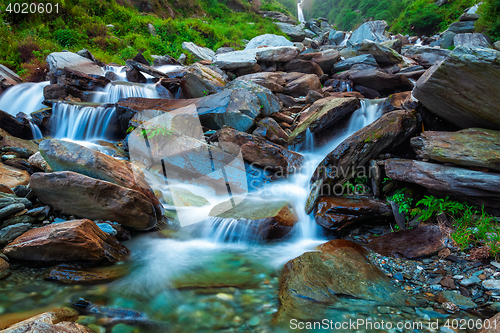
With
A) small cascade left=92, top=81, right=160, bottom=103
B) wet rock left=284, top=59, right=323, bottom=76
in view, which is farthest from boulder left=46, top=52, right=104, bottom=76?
wet rock left=284, top=59, right=323, bottom=76

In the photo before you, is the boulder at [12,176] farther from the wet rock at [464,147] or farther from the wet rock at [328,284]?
the wet rock at [464,147]

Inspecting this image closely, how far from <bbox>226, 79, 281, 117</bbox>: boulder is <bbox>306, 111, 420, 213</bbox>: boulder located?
4105mm

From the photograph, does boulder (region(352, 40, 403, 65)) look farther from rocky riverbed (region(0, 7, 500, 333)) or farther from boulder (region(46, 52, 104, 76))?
boulder (region(46, 52, 104, 76))

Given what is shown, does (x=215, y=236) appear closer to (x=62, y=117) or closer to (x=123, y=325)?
(x=123, y=325)

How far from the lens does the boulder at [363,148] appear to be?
5.31 m

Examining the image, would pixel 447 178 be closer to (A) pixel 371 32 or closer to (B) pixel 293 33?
(A) pixel 371 32

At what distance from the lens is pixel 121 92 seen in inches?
396

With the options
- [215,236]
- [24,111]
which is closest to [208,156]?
[215,236]

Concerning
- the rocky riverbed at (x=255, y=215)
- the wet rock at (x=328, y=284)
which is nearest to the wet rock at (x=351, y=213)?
the rocky riverbed at (x=255, y=215)

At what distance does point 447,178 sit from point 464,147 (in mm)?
638

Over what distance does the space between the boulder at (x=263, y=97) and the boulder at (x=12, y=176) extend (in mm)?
6563

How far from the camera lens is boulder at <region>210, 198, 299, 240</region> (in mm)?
4754

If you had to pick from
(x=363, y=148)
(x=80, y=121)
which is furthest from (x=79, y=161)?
(x=363, y=148)

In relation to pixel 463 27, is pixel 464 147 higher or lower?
lower
